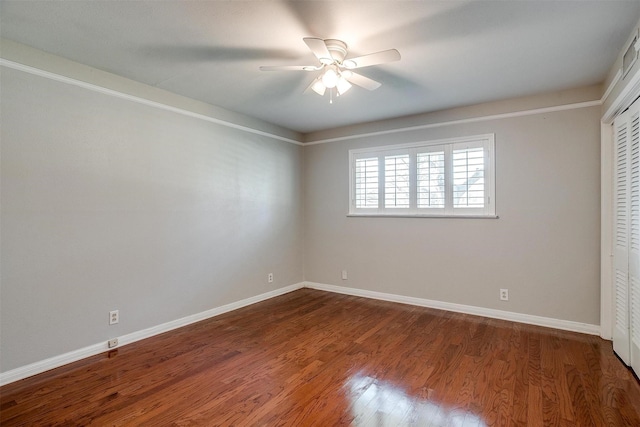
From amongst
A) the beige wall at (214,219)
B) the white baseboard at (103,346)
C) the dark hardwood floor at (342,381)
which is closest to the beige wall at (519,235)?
the beige wall at (214,219)

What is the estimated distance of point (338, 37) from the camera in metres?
2.32

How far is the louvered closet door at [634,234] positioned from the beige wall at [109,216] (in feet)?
12.6

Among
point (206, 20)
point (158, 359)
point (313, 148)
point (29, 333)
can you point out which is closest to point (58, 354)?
point (29, 333)

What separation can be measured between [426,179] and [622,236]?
78.5 inches

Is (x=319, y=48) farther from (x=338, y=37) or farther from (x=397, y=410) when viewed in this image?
(x=397, y=410)

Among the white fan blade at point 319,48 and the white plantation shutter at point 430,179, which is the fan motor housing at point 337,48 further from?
the white plantation shutter at point 430,179

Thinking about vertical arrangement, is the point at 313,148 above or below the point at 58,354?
above

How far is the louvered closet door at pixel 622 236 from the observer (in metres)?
2.61

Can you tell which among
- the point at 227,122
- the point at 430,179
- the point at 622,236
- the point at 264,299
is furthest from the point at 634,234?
the point at 227,122

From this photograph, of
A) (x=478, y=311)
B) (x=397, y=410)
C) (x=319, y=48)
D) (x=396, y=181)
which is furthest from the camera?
(x=396, y=181)

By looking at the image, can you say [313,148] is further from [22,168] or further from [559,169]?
[22,168]

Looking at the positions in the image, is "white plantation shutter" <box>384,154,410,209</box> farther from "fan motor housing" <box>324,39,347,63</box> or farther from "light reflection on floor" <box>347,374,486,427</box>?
"light reflection on floor" <box>347,374,486,427</box>

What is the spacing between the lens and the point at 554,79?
3.08 metres

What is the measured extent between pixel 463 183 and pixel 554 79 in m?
1.35
